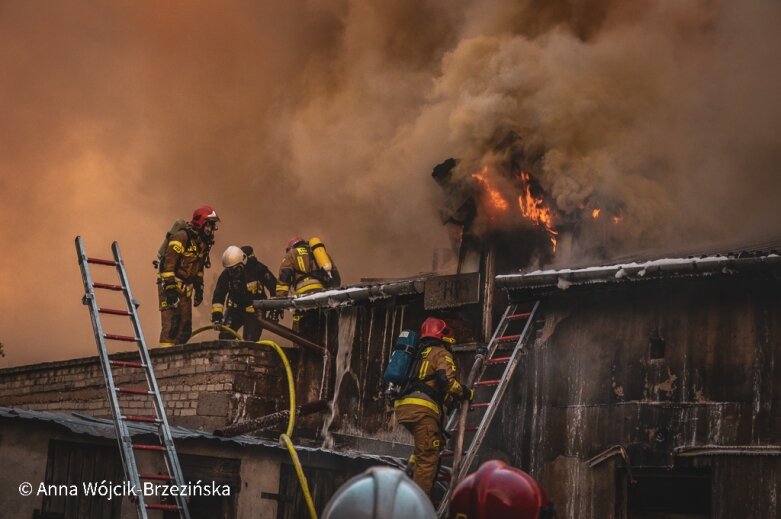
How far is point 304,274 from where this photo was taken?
1420cm

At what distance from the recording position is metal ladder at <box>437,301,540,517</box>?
9156 mm

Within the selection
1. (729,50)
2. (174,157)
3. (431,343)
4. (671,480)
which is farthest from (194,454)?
(174,157)

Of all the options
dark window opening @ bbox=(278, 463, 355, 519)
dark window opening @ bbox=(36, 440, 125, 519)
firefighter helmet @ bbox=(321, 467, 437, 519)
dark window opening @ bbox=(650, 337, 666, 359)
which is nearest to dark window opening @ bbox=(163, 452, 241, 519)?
dark window opening @ bbox=(278, 463, 355, 519)

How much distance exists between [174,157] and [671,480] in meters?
16.4

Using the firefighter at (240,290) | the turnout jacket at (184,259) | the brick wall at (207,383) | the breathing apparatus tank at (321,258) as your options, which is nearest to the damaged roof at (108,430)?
the brick wall at (207,383)

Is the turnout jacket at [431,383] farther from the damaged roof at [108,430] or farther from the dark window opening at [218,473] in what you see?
the dark window opening at [218,473]

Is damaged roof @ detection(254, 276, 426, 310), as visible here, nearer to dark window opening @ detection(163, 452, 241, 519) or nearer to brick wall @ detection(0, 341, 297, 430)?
brick wall @ detection(0, 341, 297, 430)

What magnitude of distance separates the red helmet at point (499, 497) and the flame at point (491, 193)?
7.46 metres

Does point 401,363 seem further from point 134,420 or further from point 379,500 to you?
point 379,500

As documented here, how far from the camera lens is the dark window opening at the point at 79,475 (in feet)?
31.7

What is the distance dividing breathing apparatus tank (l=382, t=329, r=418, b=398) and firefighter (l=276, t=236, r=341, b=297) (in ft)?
16.4

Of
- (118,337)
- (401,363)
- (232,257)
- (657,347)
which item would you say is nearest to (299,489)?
(401,363)

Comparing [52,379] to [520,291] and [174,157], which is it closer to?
[520,291]

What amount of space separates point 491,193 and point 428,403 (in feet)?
15.7
